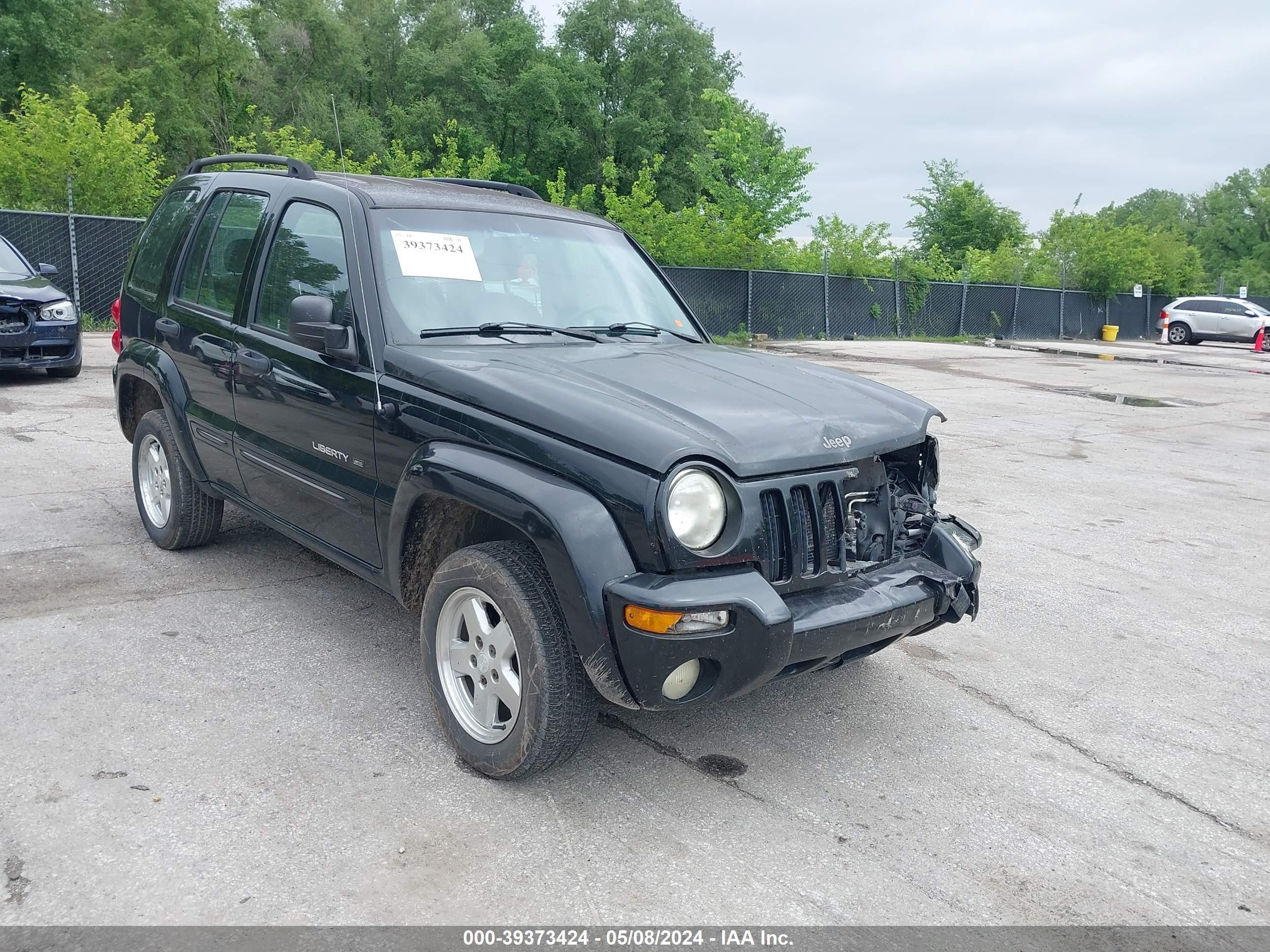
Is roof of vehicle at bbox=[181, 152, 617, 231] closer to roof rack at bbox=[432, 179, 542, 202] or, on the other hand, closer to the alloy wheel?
roof rack at bbox=[432, 179, 542, 202]

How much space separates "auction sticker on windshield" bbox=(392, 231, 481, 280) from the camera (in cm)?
387

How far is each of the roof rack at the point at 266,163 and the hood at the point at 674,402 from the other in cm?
128

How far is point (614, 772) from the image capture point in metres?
3.37

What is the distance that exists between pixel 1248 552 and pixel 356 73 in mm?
49760

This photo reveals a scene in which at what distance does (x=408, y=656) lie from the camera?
4.20m

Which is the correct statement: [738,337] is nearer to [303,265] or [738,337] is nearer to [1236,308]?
[303,265]

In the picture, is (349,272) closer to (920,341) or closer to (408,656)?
(408,656)

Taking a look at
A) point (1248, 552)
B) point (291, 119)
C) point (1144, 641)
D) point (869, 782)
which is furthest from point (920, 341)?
point (291, 119)

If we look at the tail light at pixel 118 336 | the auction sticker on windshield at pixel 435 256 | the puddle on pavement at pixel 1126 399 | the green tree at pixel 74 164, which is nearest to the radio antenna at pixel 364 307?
the auction sticker on windshield at pixel 435 256

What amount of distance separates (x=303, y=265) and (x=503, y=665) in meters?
1.96

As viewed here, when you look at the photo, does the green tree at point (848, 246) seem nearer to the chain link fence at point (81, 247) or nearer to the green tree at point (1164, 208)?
the chain link fence at point (81, 247)

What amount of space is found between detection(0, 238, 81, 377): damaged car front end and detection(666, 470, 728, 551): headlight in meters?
9.97

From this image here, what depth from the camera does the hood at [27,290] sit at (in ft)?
34.0

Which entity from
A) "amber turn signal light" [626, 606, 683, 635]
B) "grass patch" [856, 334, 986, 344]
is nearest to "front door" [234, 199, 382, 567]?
"amber turn signal light" [626, 606, 683, 635]
